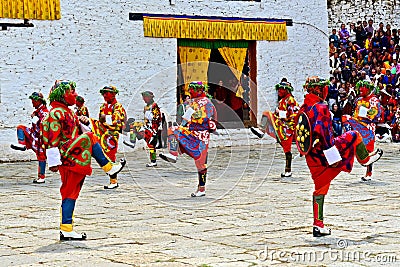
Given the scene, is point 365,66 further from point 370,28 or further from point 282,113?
point 282,113

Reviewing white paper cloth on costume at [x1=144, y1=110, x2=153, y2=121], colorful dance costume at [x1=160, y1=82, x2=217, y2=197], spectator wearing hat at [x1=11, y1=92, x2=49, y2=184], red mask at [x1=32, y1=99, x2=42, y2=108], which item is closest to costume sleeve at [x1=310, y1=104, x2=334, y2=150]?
colorful dance costume at [x1=160, y1=82, x2=217, y2=197]

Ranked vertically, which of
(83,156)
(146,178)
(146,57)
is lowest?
(146,178)

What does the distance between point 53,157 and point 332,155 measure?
7.91 ft

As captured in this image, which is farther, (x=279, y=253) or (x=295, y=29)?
(x=295, y=29)

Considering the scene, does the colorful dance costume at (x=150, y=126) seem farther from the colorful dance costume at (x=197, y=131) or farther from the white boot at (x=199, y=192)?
the white boot at (x=199, y=192)

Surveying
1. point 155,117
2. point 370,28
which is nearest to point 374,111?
point 155,117

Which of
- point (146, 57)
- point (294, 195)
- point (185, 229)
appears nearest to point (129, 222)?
point (185, 229)

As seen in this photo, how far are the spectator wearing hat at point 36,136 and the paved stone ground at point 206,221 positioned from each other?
0.34 m

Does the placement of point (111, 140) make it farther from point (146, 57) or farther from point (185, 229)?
point (146, 57)

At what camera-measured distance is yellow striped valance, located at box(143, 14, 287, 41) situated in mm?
17453

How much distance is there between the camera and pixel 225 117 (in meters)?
19.6

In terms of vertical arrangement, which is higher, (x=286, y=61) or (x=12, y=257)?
(x=286, y=61)

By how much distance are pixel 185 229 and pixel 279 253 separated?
1431 mm

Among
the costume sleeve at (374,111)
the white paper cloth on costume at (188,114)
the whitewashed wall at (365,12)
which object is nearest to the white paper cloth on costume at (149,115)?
the white paper cloth on costume at (188,114)
